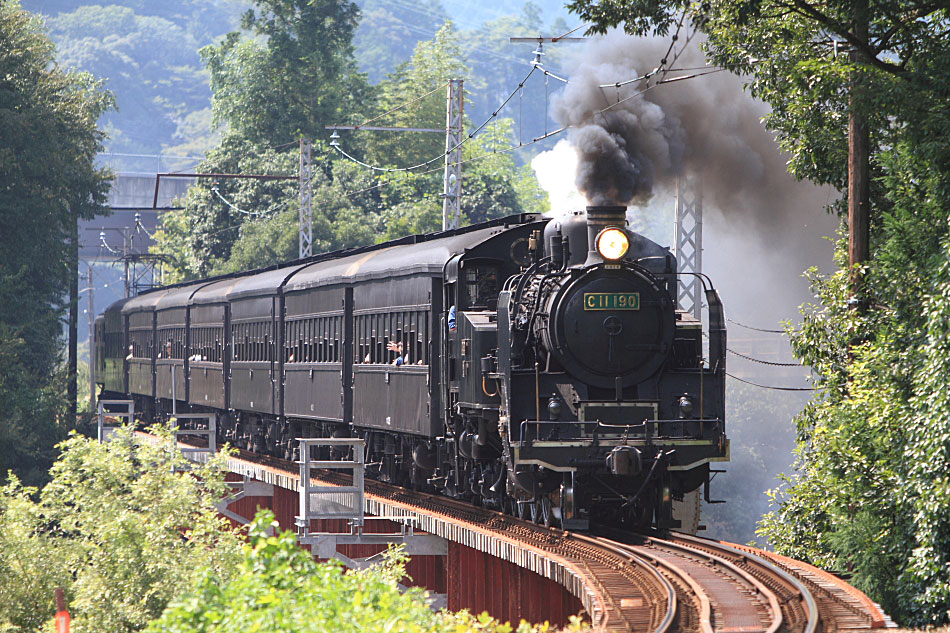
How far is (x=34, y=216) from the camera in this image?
4600 cm

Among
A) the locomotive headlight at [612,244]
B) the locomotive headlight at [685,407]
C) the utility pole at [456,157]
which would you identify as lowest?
the locomotive headlight at [685,407]

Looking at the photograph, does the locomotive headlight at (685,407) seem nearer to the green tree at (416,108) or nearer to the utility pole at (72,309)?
the utility pole at (72,309)

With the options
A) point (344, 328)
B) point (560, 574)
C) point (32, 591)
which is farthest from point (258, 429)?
point (560, 574)

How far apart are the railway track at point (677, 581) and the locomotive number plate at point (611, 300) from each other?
2736 millimetres

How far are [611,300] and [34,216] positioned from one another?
35.3 metres

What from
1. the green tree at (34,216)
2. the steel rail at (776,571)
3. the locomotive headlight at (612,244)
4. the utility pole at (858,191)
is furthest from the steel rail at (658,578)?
the green tree at (34,216)

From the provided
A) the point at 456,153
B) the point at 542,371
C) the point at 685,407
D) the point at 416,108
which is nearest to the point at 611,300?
the point at 542,371

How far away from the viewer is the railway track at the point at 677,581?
10992mm

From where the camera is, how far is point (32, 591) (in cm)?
1970

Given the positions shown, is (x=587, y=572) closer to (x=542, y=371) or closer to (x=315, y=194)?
(x=542, y=371)

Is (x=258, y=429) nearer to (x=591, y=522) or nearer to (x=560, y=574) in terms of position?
(x=591, y=522)

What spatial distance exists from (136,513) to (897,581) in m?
10.1

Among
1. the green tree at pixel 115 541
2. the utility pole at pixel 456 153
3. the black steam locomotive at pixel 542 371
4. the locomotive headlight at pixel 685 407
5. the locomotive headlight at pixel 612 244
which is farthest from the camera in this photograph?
the utility pole at pixel 456 153

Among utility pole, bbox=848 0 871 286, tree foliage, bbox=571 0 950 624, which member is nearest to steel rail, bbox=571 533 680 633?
tree foliage, bbox=571 0 950 624
